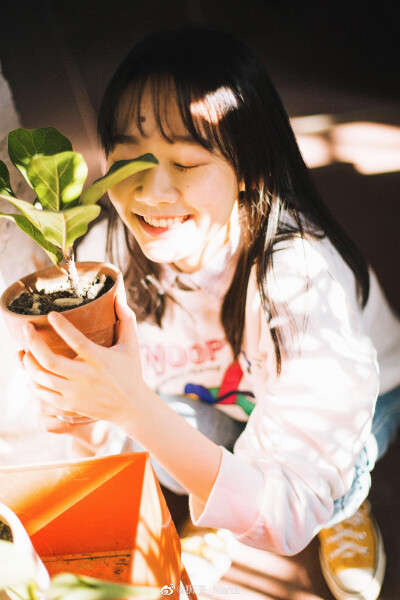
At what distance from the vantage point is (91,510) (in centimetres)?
67

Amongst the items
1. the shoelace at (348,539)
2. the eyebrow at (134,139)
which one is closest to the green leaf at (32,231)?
the eyebrow at (134,139)

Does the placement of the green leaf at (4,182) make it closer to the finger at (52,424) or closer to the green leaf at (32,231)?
the green leaf at (32,231)

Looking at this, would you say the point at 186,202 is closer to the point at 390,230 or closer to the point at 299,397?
the point at 299,397

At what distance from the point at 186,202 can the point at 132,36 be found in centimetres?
55

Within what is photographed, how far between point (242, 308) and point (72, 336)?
524mm

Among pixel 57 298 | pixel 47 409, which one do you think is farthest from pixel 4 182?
pixel 47 409

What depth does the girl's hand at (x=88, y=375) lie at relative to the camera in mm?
657

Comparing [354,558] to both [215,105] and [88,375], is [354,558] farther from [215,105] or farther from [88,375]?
[215,105]

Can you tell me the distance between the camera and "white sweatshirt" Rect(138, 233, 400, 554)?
2.64 ft

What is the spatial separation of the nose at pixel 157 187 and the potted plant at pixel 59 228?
0.14 m

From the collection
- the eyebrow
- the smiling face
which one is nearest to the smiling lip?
the smiling face

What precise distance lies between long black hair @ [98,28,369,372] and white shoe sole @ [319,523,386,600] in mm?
605

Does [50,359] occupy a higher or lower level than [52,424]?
higher

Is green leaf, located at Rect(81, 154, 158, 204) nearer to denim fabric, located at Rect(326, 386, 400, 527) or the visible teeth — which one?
the visible teeth
